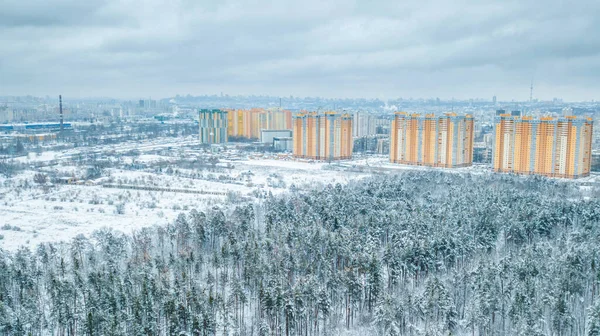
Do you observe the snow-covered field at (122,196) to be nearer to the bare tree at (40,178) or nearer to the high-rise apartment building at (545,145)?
the bare tree at (40,178)

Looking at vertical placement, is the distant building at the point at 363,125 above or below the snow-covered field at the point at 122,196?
above

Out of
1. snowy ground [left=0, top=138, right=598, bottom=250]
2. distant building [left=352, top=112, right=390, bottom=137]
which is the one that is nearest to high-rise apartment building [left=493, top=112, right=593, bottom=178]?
snowy ground [left=0, top=138, right=598, bottom=250]

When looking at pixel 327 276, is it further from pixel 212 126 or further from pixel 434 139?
pixel 212 126

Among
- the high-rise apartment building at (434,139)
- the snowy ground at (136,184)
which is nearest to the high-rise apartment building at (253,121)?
the snowy ground at (136,184)

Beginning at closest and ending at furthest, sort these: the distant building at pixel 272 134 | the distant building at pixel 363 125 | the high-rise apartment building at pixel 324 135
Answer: the high-rise apartment building at pixel 324 135 < the distant building at pixel 272 134 < the distant building at pixel 363 125

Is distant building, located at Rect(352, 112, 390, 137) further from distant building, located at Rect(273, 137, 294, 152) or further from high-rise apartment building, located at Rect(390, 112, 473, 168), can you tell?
high-rise apartment building, located at Rect(390, 112, 473, 168)

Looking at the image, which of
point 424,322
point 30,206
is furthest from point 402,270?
point 30,206

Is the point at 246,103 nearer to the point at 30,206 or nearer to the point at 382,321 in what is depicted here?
the point at 30,206
